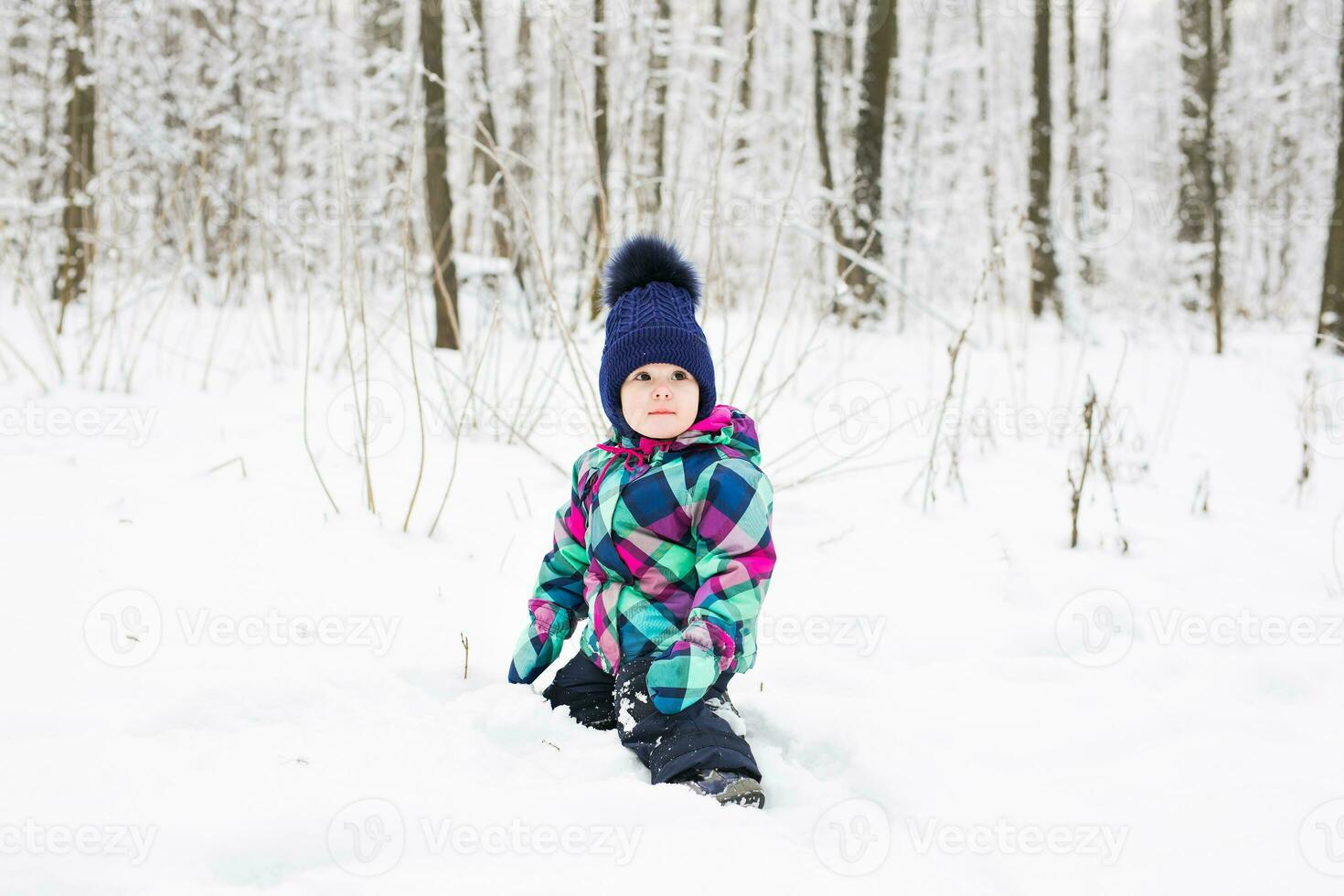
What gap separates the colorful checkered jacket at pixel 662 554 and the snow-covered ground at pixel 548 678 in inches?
6.4

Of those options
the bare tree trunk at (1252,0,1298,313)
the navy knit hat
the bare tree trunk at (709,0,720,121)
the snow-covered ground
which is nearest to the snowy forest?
the snow-covered ground

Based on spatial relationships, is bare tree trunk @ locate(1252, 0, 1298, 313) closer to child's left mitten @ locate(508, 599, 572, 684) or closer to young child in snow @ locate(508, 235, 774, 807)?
young child in snow @ locate(508, 235, 774, 807)

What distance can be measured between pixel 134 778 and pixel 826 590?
1.43 m

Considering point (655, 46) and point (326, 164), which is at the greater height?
point (655, 46)

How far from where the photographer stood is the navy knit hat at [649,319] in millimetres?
1417

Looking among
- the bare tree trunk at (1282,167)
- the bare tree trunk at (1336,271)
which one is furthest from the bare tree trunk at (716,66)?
the bare tree trunk at (1282,167)

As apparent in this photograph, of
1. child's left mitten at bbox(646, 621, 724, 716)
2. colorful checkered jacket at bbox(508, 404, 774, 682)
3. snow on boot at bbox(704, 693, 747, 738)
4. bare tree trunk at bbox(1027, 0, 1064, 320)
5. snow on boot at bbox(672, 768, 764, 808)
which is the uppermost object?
bare tree trunk at bbox(1027, 0, 1064, 320)

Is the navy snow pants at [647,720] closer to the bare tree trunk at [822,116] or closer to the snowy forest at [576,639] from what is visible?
the snowy forest at [576,639]

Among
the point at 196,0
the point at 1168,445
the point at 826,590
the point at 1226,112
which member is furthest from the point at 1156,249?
the point at 826,590

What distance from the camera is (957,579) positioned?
7.00 feet

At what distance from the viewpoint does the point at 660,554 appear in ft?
4.66

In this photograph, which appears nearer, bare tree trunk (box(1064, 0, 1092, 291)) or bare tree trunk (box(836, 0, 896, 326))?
bare tree trunk (box(836, 0, 896, 326))

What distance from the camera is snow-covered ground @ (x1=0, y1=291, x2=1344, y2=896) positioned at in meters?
1.07

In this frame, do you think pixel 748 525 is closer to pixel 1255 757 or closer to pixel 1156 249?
pixel 1255 757
